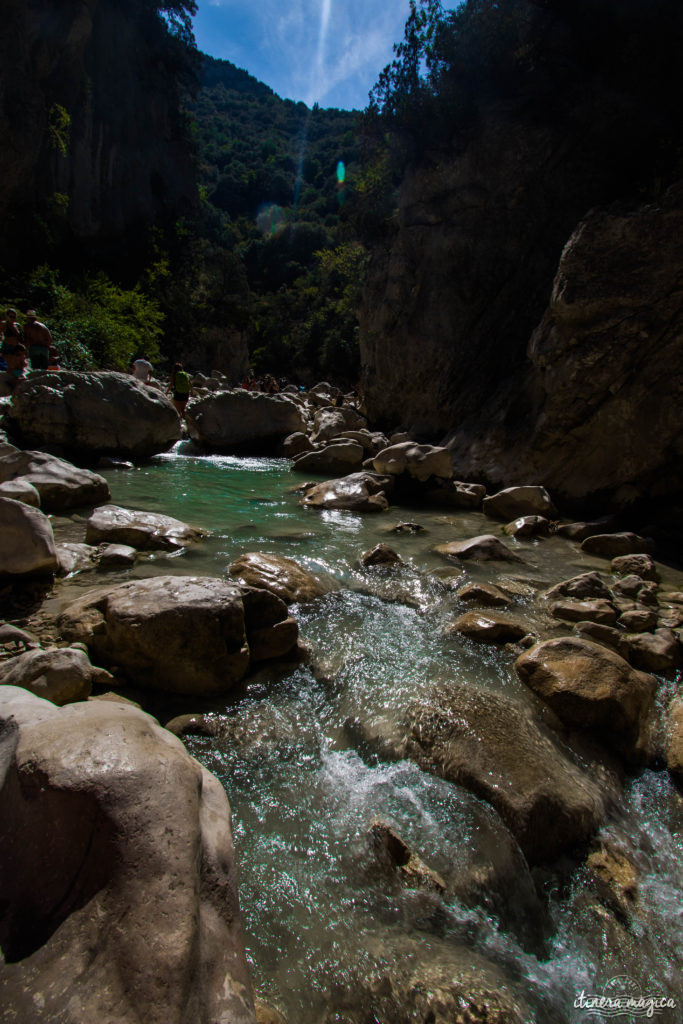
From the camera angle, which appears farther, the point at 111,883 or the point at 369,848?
the point at 369,848

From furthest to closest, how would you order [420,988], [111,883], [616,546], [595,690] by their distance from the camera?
1. [616,546]
2. [595,690]
3. [420,988]
4. [111,883]

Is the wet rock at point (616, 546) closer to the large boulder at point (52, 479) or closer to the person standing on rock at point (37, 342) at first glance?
the large boulder at point (52, 479)

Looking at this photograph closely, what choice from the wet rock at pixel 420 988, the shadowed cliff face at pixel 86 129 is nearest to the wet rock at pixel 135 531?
the wet rock at pixel 420 988

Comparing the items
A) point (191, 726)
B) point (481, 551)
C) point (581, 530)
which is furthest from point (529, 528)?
point (191, 726)

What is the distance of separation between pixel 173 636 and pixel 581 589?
3694mm

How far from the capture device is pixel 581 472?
27.8 ft

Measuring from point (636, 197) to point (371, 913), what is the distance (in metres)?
11.2

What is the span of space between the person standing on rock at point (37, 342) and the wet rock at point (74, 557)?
8.20 metres

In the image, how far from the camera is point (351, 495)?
8.09 metres

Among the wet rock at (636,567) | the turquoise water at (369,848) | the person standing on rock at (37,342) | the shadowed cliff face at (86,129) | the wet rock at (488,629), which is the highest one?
the shadowed cliff face at (86,129)

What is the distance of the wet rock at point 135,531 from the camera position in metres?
4.96

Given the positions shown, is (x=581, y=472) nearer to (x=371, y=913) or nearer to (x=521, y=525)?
(x=521, y=525)

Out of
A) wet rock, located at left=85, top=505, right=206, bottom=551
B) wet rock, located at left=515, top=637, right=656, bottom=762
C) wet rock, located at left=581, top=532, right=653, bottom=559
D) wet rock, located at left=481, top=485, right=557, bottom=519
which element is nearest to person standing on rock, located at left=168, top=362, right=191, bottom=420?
wet rock, located at left=85, top=505, right=206, bottom=551

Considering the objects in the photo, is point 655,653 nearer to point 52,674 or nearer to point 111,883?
point 111,883
